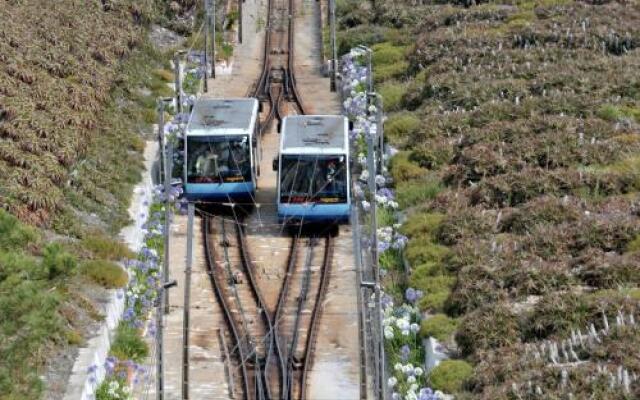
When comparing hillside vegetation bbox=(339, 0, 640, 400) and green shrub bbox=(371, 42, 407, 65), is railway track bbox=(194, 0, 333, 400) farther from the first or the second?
green shrub bbox=(371, 42, 407, 65)

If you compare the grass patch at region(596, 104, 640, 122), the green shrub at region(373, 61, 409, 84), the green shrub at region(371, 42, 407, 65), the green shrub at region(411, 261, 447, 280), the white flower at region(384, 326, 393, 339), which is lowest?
the white flower at region(384, 326, 393, 339)

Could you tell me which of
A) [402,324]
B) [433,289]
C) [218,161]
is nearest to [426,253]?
[433,289]

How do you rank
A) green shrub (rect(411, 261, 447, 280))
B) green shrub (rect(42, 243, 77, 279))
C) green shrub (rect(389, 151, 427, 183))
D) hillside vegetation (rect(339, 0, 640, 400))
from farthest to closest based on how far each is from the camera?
green shrub (rect(389, 151, 427, 183)), green shrub (rect(411, 261, 447, 280)), hillside vegetation (rect(339, 0, 640, 400)), green shrub (rect(42, 243, 77, 279))

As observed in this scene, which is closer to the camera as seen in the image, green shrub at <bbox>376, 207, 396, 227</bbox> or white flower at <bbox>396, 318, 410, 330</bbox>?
white flower at <bbox>396, 318, 410, 330</bbox>

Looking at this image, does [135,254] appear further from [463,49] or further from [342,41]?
[342,41]

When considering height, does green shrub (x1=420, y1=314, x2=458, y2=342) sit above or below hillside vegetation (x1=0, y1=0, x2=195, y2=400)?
below

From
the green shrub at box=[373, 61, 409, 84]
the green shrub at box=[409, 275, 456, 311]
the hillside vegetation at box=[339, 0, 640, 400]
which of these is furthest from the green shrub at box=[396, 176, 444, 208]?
the green shrub at box=[373, 61, 409, 84]

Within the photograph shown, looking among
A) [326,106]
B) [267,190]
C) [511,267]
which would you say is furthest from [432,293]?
[326,106]

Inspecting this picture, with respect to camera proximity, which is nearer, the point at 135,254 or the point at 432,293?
the point at 432,293
